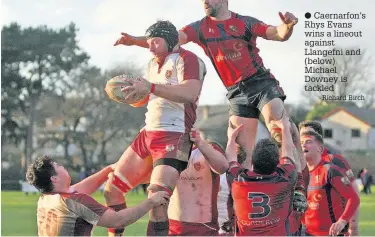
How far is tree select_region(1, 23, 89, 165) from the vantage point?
50812 millimetres

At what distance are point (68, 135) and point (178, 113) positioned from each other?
49582mm

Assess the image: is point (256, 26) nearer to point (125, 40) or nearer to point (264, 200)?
point (125, 40)

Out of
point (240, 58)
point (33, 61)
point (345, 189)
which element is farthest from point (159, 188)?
point (33, 61)

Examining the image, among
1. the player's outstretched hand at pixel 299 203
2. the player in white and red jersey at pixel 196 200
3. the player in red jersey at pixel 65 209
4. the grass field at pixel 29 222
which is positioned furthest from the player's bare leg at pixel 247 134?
the grass field at pixel 29 222

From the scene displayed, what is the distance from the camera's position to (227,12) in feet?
30.6

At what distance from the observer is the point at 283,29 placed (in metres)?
8.72

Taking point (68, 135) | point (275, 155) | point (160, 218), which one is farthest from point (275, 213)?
point (68, 135)

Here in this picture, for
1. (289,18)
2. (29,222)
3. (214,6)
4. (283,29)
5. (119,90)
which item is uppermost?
(214,6)

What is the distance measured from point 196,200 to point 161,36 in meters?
1.86

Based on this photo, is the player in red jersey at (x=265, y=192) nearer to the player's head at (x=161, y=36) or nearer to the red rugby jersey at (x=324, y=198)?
the player's head at (x=161, y=36)

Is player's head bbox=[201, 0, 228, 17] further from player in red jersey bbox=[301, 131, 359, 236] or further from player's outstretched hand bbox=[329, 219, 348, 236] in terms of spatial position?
player's outstretched hand bbox=[329, 219, 348, 236]

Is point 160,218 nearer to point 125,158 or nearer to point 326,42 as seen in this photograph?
point 125,158

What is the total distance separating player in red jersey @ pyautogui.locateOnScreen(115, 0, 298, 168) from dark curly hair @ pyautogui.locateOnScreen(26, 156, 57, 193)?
2.17 meters

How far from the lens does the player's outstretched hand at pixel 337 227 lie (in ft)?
32.3
